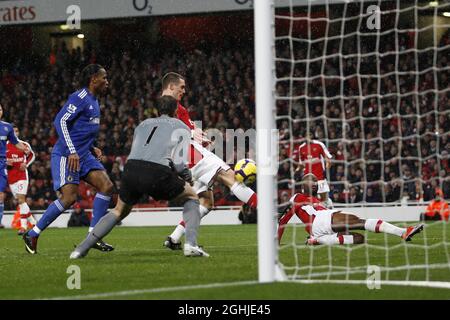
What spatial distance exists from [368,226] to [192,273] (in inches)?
117

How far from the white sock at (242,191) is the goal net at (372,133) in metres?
0.67

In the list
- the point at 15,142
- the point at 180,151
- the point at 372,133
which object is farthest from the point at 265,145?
the point at 372,133

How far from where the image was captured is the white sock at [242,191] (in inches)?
350

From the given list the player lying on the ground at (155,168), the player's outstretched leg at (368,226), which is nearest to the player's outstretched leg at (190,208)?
the player lying on the ground at (155,168)

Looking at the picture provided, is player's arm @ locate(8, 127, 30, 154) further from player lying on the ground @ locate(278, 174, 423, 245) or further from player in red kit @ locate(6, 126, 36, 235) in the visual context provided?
player lying on the ground @ locate(278, 174, 423, 245)

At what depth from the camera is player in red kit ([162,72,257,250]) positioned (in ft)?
29.0

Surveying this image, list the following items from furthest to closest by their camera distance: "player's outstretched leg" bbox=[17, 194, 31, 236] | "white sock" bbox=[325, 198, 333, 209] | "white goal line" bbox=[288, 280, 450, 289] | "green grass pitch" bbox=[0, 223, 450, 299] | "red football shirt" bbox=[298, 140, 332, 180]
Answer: "player's outstretched leg" bbox=[17, 194, 31, 236], "red football shirt" bbox=[298, 140, 332, 180], "white sock" bbox=[325, 198, 333, 209], "white goal line" bbox=[288, 280, 450, 289], "green grass pitch" bbox=[0, 223, 450, 299]

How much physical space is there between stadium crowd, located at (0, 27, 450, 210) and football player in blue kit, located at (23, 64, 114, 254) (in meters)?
6.95

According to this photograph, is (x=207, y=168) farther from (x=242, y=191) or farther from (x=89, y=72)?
(x=89, y=72)

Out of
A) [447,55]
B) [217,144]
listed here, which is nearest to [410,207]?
[217,144]

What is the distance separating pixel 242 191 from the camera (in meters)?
8.93

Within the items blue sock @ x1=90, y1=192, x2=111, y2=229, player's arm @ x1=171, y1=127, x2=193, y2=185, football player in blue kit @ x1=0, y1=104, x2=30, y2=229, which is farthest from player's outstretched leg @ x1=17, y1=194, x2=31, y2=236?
player's arm @ x1=171, y1=127, x2=193, y2=185

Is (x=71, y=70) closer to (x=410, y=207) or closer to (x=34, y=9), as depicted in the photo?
(x=34, y=9)
